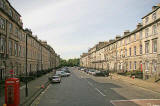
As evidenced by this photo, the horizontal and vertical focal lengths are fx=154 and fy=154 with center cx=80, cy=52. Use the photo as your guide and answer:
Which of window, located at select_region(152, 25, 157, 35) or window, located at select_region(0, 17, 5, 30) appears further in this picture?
window, located at select_region(152, 25, 157, 35)

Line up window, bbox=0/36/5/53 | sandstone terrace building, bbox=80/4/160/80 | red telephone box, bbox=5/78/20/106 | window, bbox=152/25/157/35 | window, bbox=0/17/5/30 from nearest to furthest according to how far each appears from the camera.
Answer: red telephone box, bbox=5/78/20/106, window, bbox=0/36/5/53, window, bbox=0/17/5/30, sandstone terrace building, bbox=80/4/160/80, window, bbox=152/25/157/35

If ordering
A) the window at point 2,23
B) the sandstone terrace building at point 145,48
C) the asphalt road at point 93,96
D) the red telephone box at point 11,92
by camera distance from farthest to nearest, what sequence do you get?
the sandstone terrace building at point 145,48
the window at point 2,23
the asphalt road at point 93,96
the red telephone box at point 11,92

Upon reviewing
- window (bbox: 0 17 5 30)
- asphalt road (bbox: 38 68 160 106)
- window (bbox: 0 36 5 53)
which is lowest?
asphalt road (bbox: 38 68 160 106)

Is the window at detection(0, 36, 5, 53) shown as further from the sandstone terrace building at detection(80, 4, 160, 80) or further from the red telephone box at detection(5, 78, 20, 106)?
the sandstone terrace building at detection(80, 4, 160, 80)

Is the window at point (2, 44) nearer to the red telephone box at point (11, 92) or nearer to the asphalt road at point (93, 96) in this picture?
the asphalt road at point (93, 96)

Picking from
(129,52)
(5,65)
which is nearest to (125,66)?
(129,52)

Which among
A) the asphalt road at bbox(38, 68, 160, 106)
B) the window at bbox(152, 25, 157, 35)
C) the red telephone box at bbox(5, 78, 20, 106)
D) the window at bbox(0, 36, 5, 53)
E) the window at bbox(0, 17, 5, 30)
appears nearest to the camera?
the red telephone box at bbox(5, 78, 20, 106)

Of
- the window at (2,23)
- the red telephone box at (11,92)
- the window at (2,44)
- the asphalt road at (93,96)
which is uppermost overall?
the window at (2,23)

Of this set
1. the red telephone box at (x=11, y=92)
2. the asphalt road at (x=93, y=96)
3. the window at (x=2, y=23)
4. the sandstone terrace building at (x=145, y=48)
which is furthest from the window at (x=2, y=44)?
the sandstone terrace building at (x=145, y=48)

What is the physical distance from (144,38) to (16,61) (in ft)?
85.0

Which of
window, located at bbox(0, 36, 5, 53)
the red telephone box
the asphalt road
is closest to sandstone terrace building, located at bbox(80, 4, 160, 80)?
the asphalt road

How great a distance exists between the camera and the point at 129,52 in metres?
41.4

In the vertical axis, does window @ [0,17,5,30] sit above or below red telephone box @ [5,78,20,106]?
above

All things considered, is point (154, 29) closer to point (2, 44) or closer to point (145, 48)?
point (145, 48)
